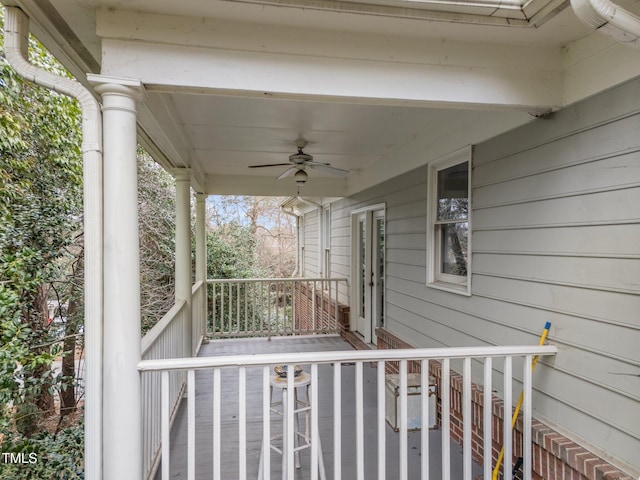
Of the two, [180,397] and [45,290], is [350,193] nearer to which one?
[180,397]

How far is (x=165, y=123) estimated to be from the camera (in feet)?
9.89

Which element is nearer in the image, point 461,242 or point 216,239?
point 461,242

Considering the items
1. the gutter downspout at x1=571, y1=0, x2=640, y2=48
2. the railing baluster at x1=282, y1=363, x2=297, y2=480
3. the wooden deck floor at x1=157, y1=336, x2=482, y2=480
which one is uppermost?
the gutter downspout at x1=571, y1=0, x2=640, y2=48

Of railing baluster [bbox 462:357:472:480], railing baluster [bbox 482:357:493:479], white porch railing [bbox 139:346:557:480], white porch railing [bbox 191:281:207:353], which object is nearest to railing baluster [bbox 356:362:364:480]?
white porch railing [bbox 139:346:557:480]

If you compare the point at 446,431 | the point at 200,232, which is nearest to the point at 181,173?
the point at 200,232

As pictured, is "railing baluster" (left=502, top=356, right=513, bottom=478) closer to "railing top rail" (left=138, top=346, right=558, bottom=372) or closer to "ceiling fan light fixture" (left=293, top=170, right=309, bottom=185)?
"railing top rail" (left=138, top=346, right=558, bottom=372)

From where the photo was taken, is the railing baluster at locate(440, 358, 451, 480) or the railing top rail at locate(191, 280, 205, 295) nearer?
the railing baluster at locate(440, 358, 451, 480)

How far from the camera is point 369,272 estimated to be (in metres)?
5.78

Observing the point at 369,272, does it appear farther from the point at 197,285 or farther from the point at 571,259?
the point at 571,259

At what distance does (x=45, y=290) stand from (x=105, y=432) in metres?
4.10

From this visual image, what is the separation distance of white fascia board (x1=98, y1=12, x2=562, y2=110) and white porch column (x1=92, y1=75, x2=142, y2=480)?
0.22 m

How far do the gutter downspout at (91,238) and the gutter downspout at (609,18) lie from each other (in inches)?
88.4

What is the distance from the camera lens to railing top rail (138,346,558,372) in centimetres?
187

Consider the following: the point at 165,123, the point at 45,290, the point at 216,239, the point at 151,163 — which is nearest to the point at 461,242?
the point at 165,123
